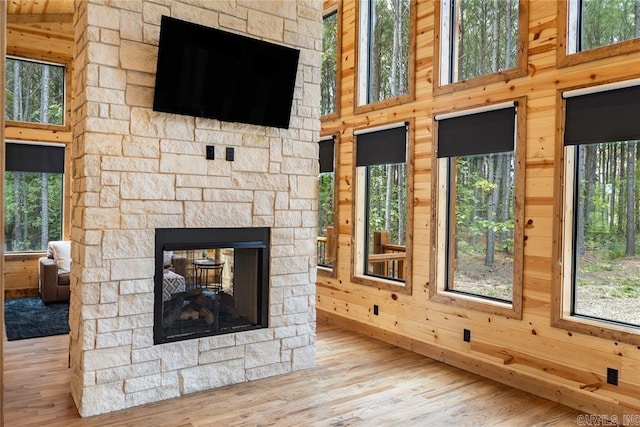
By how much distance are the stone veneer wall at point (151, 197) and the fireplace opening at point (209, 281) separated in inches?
2.8

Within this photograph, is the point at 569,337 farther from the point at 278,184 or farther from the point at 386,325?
the point at 278,184

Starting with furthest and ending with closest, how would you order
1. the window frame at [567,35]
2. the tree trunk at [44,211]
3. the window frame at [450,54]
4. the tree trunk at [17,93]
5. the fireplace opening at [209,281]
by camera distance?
1. the tree trunk at [44,211]
2. the tree trunk at [17,93]
3. the window frame at [450,54]
4. the fireplace opening at [209,281]
5. the window frame at [567,35]

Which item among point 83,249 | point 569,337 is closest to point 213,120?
point 83,249

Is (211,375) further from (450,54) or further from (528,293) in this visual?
(450,54)

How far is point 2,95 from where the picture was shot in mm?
854

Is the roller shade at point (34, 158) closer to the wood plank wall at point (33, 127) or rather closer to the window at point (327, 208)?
the wood plank wall at point (33, 127)

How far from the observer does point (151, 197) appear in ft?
10.7

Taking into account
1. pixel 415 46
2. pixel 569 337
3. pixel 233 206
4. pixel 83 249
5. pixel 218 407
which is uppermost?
pixel 415 46

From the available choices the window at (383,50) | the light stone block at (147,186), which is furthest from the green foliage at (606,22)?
the light stone block at (147,186)

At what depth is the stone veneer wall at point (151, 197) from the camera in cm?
307

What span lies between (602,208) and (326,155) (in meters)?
3.08

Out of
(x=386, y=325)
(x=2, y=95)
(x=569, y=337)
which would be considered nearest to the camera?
(x=2, y=95)

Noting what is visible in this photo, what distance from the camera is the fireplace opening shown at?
11.1 ft

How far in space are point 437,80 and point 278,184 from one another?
1752mm
